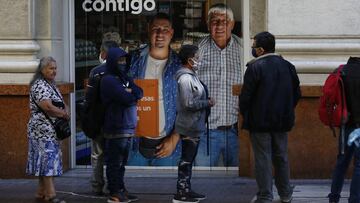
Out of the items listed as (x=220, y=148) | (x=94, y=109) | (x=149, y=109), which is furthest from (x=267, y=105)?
(x=149, y=109)

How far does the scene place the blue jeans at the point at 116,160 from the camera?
26.9 ft

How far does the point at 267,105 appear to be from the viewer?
7.64 meters

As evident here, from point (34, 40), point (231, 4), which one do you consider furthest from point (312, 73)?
point (34, 40)

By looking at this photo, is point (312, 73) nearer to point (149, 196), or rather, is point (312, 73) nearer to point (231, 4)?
point (231, 4)

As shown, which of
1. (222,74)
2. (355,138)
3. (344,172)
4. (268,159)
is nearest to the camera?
(355,138)

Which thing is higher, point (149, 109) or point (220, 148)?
point (149, 109)

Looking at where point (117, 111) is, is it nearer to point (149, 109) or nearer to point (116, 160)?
point (116, 160)

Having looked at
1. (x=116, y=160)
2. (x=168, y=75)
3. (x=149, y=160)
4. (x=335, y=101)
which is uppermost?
(x=168, y=75)

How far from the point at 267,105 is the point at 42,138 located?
102 inches

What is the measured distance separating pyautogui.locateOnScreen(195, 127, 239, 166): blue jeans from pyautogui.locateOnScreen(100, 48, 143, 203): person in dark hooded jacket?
92.1 inches

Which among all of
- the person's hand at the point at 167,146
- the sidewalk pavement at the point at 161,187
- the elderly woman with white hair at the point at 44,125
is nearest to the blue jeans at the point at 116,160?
the sidewalk pavement at the point at 161,187

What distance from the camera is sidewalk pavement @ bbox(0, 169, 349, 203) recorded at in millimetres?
8695

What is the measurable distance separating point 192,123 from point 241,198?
4.07 ft

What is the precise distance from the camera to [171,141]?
1056cm
